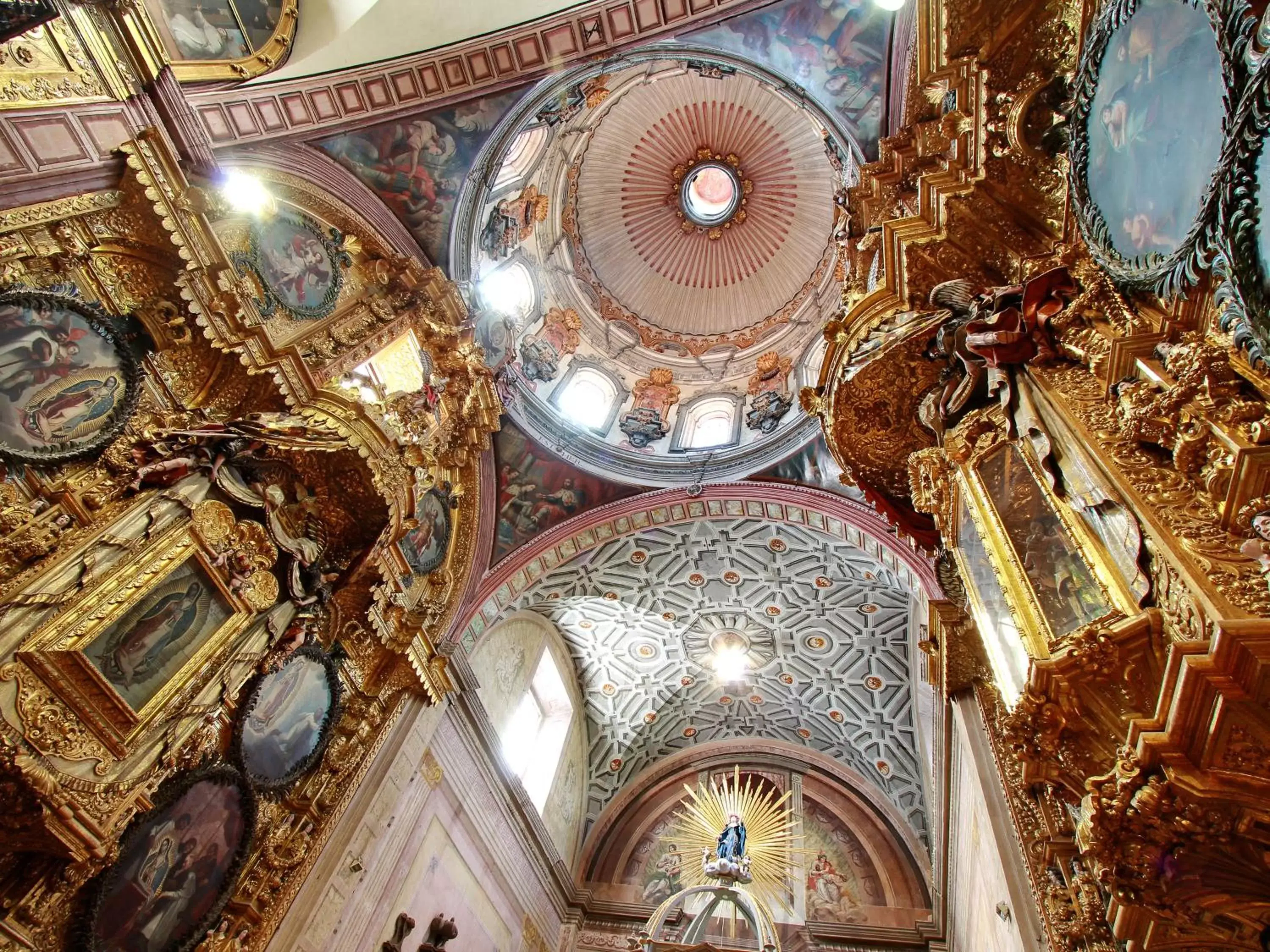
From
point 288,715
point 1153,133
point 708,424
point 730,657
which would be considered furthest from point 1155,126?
point 730,657

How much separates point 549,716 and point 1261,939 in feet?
44.2

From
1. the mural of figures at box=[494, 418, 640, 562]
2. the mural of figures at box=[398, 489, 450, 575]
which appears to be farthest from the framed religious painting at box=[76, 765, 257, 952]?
the mural of figures at box=[494, 418, 640, 562]

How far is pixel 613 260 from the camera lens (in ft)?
62.0

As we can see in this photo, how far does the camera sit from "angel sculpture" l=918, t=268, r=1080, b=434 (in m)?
5.92

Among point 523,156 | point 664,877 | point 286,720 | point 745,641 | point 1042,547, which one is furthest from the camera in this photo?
point 523,156

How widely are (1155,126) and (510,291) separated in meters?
12.5

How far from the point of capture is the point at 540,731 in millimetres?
15445

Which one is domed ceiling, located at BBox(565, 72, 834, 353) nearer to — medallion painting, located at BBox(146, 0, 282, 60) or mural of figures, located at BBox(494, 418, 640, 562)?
mural of figures, located at BBox(494, 418, 640, 562)

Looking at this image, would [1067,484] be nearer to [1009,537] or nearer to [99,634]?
[1009,537]

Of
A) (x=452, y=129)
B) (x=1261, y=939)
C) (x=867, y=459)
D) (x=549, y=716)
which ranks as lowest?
(x=1261, y=939)

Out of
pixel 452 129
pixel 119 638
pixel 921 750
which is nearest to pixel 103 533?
pixel 119 638

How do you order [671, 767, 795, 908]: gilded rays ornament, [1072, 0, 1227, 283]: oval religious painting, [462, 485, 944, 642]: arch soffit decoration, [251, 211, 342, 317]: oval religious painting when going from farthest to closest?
[462, 485, 944, 642]: arch soffit decoration < [671, 767, 795, 908]: gilded rays ornament < [251, 211, 342, 317]: oval religious painting < [1072, 0, 1227, 283]: oval religious painting

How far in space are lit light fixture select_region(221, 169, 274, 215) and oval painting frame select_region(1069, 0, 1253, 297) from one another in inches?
363

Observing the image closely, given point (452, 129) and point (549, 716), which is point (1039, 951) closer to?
point (549, 716)
